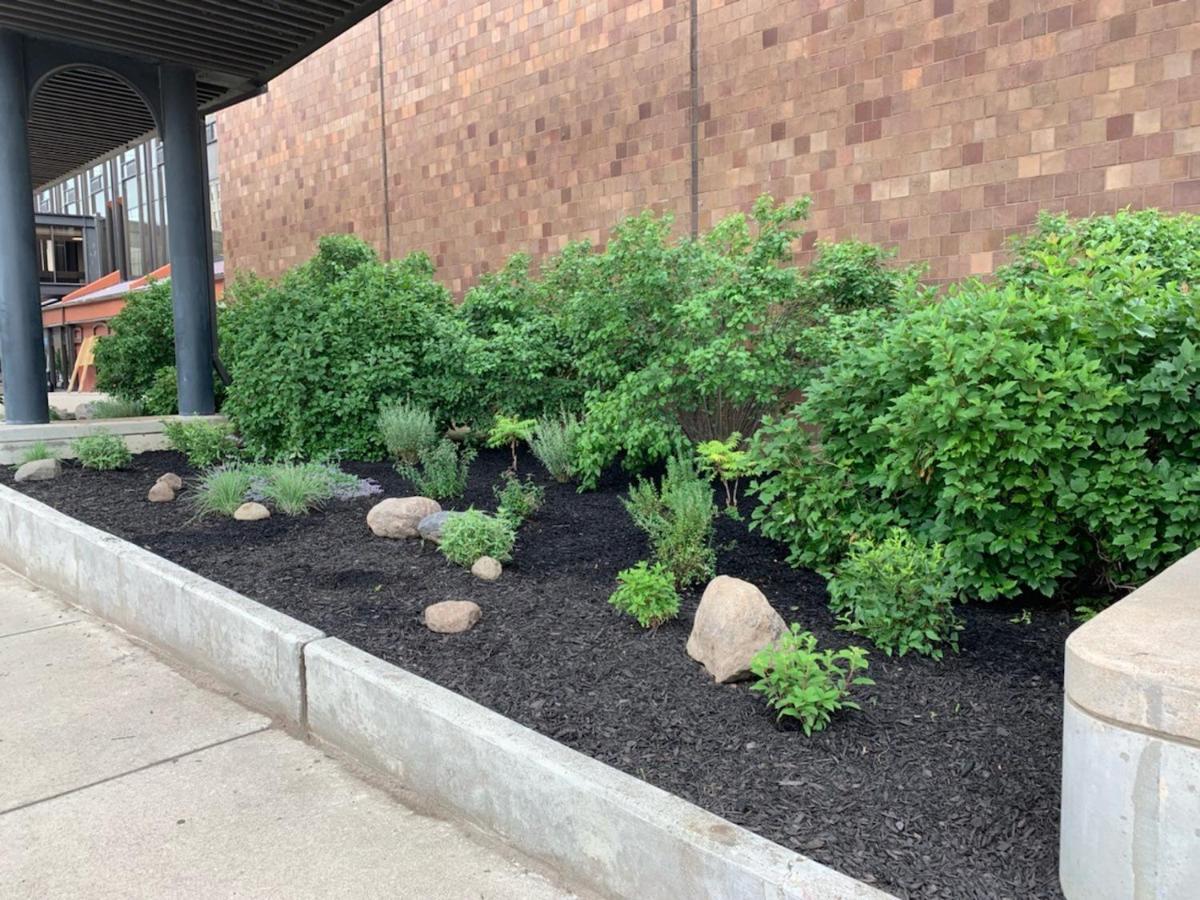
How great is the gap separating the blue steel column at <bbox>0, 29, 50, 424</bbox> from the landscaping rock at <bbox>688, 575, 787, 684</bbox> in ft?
29.6

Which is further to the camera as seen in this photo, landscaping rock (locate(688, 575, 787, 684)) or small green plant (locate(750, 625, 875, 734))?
landscaping rock (locate(688, 575, 787, 684))

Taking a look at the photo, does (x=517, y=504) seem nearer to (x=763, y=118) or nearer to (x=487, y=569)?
(x=487, y=569)

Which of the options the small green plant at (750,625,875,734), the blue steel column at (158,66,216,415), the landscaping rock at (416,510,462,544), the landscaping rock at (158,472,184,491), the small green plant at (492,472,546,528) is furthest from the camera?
the blue steel column at (158,66,216,415)

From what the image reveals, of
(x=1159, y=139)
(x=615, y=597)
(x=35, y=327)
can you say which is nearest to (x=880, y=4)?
(x=1159, y=139)

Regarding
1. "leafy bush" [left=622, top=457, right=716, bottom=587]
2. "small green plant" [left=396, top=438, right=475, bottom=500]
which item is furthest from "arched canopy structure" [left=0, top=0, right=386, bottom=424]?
"leafy bush" [left=622, top=457, right=716, bottom=587]

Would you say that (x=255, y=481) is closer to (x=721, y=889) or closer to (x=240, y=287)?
(x=240, y=287)

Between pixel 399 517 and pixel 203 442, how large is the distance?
13.7 ft

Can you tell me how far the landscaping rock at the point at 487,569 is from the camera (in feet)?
15.9

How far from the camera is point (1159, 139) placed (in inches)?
249

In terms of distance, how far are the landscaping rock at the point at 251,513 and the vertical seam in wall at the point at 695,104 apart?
204 inches

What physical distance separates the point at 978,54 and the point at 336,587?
20.7ft

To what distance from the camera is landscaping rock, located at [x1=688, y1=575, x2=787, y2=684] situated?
134 inches

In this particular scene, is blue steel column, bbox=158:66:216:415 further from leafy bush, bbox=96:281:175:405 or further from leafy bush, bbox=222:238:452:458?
leafy bush, bbox=222:238:452:458

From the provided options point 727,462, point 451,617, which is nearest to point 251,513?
point 451,617
